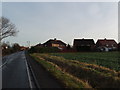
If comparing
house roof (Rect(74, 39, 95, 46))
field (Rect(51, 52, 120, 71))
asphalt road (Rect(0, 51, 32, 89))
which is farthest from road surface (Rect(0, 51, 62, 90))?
house roof (Rect(74, 39, 95, 46))

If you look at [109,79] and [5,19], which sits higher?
[5,19]

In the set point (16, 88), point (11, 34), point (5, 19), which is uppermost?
point (5, 19)

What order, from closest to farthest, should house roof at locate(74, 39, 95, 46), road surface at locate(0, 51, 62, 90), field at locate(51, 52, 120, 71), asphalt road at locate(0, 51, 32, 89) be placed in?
road surface at locate(0, 51, 62, 90)
asphalt road at locate(0, 51, 32, 89)
field at locate(51, 52, 120, 71)
house roof at locate(74, 39, 95, 46)

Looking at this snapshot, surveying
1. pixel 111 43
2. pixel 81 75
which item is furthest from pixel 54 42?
pixel 81 75

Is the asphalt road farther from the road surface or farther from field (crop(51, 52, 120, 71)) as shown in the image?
field (crop(51, 52, 120, 71))

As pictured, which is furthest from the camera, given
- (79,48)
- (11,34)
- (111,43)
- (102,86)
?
(111,43)

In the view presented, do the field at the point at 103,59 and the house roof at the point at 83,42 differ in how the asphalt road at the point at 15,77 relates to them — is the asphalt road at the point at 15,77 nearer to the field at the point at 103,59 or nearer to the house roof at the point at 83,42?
the field at the point at 103,59

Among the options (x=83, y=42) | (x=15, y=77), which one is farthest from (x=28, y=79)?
(x=83, y=42)

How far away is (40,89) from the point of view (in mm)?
8070

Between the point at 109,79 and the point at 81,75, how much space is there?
331 cm

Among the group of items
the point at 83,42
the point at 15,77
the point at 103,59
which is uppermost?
the point at 83,42

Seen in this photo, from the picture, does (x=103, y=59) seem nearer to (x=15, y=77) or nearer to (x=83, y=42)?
(x=15, y=77)

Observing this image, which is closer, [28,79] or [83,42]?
[28,79]

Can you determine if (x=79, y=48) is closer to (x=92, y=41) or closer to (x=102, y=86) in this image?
(x=92, y=41)
